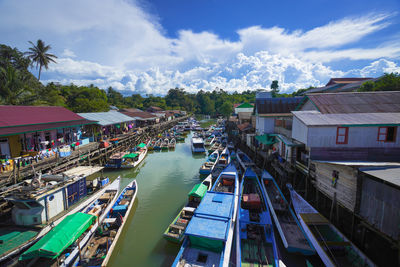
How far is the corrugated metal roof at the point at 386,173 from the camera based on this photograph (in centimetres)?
753

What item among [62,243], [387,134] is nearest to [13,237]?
[62,243]

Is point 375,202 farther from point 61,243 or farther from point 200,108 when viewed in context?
point 200,108

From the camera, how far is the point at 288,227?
37.0 feet

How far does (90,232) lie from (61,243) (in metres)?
2.04

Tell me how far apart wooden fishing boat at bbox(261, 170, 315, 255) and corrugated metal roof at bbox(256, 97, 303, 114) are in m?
Result: 11.2

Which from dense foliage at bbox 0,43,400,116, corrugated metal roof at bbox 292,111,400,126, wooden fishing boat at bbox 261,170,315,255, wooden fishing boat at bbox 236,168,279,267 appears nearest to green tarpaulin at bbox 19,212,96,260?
wooden fishing boat at bbox 236,168,279,267

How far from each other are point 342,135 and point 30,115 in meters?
27.4

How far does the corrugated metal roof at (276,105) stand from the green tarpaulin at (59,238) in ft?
66.7

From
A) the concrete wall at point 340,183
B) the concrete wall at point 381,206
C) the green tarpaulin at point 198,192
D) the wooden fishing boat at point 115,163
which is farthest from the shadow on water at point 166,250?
the wooden fishing boat at point 115,163

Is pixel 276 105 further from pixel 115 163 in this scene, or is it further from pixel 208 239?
pixel 115 163

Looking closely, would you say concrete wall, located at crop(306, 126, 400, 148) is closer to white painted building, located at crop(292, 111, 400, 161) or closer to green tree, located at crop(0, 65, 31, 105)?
white painted building, located at crop(292, 111, 400, 161)

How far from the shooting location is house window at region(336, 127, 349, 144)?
1227 centimetres

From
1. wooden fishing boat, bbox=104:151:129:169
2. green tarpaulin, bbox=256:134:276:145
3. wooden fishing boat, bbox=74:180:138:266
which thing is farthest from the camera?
wooden fishing boat, bbox=104:151:129:169

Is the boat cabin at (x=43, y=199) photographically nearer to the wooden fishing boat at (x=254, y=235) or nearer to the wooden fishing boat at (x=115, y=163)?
the wooden fishing boat at (x=254, y=235)
